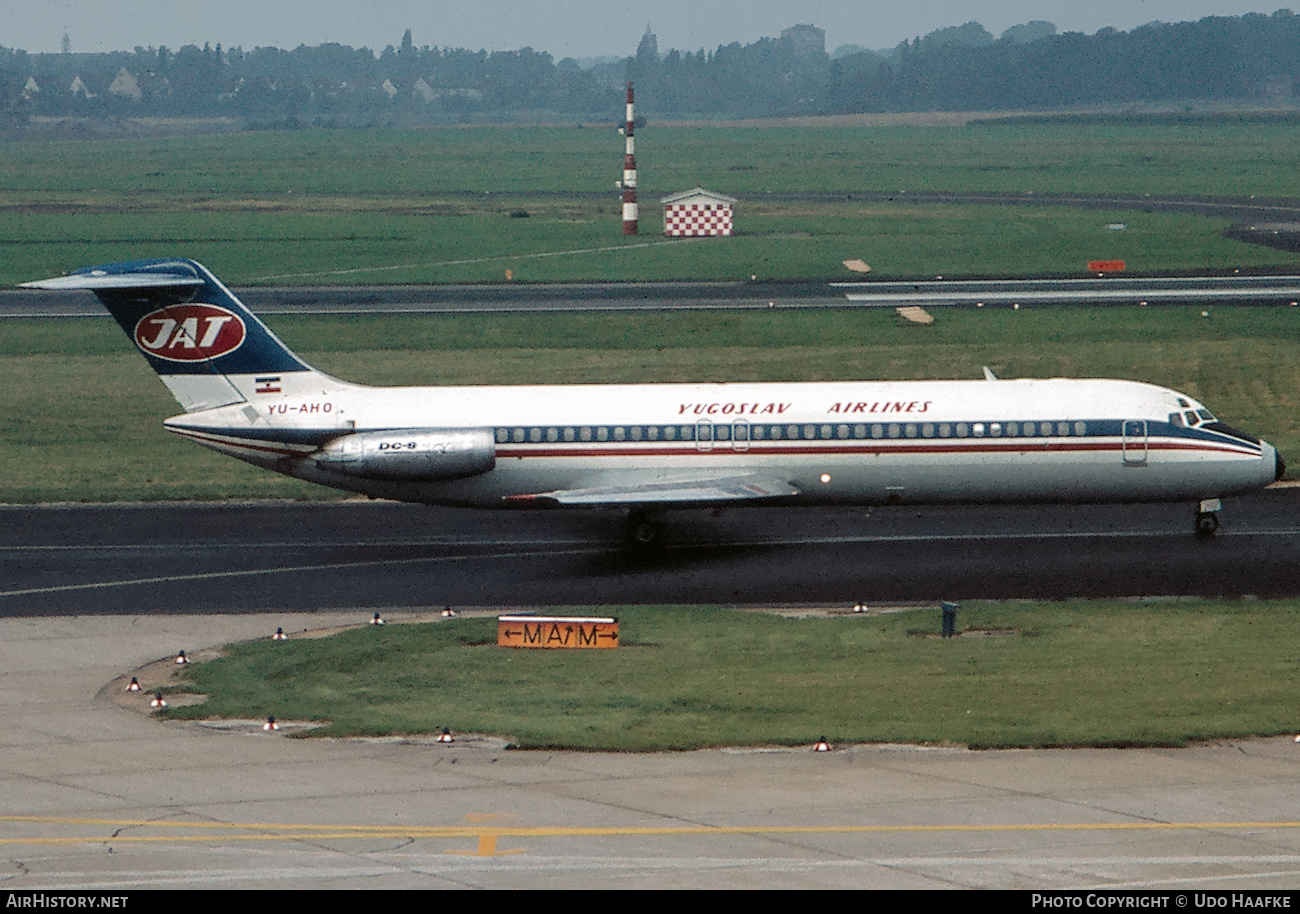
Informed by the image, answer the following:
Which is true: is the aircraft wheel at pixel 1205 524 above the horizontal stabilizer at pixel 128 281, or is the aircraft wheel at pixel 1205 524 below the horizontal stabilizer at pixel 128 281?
below

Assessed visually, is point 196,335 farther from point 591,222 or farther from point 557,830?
point 591,222

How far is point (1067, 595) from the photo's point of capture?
33.0 metres

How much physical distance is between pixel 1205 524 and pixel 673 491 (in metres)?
12.0

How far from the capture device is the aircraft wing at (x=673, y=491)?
36.1 metres

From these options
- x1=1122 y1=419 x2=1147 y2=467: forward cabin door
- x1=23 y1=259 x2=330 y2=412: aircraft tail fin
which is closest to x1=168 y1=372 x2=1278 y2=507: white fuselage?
x1=1122 y1=419 x2=1147 y2=467: forward cabin door

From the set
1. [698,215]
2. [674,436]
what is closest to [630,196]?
[698,215]

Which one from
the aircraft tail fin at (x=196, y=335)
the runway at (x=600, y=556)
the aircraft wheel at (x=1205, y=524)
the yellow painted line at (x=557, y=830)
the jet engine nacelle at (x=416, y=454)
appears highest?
the aircraft tail fin at (x=196, y=335)

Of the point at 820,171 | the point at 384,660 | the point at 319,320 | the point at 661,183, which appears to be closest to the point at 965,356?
the point at 319,320

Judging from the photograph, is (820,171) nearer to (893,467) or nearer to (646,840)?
(893,467)

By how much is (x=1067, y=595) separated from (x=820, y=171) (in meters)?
139

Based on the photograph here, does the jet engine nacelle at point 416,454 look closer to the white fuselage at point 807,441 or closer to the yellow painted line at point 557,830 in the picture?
the white fuselage at point 807,441

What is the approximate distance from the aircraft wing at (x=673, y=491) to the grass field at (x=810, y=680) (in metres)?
4.65

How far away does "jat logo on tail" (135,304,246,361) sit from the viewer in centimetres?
3716

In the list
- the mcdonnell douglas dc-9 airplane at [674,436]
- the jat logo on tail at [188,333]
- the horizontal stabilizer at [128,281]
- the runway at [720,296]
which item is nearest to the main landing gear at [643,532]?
the mcdonnell douglas dc-9 airplane at [674,436]
